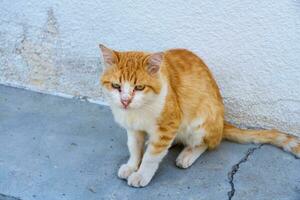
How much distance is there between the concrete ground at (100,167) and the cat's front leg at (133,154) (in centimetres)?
6

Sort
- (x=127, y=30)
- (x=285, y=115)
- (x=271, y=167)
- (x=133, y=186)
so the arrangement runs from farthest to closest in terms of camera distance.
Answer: (x=127, y=30), (x=285, y=115), (x=271, y=167), (x=133, y=186)

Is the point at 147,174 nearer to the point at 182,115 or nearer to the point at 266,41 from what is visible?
Answer: the point at 182,115

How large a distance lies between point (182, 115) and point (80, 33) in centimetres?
110

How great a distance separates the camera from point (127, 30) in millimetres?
3279

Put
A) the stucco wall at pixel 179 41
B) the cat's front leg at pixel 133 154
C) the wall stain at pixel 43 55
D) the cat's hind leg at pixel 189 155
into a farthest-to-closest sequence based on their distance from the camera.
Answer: the wall stain at pixel 43 55
the stucco wall at pixel 179 41
the cat's hind leg at pixel 189 155
the cat's front leg at pixel 133 154

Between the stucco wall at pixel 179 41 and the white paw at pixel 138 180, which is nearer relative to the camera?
the white paw at pixel 138 180

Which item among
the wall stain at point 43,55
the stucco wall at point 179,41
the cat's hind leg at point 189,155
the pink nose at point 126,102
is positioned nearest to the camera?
the pink nose at point 126,102

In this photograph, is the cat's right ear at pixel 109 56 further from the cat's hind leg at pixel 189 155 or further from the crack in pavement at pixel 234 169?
the crack in pavement at pixel 234 169

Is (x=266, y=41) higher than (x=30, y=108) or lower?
higher

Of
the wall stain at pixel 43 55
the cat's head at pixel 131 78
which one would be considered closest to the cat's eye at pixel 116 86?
the cat's head at pixel 131 78

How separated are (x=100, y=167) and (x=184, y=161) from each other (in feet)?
1.60

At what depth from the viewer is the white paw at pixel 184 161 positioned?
2820 millimetres

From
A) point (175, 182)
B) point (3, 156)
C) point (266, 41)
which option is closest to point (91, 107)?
point (3, 156)

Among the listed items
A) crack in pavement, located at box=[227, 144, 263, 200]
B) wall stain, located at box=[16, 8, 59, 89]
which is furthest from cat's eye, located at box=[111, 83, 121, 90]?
wall stain, located at box=[16, 8, 59, 89]
